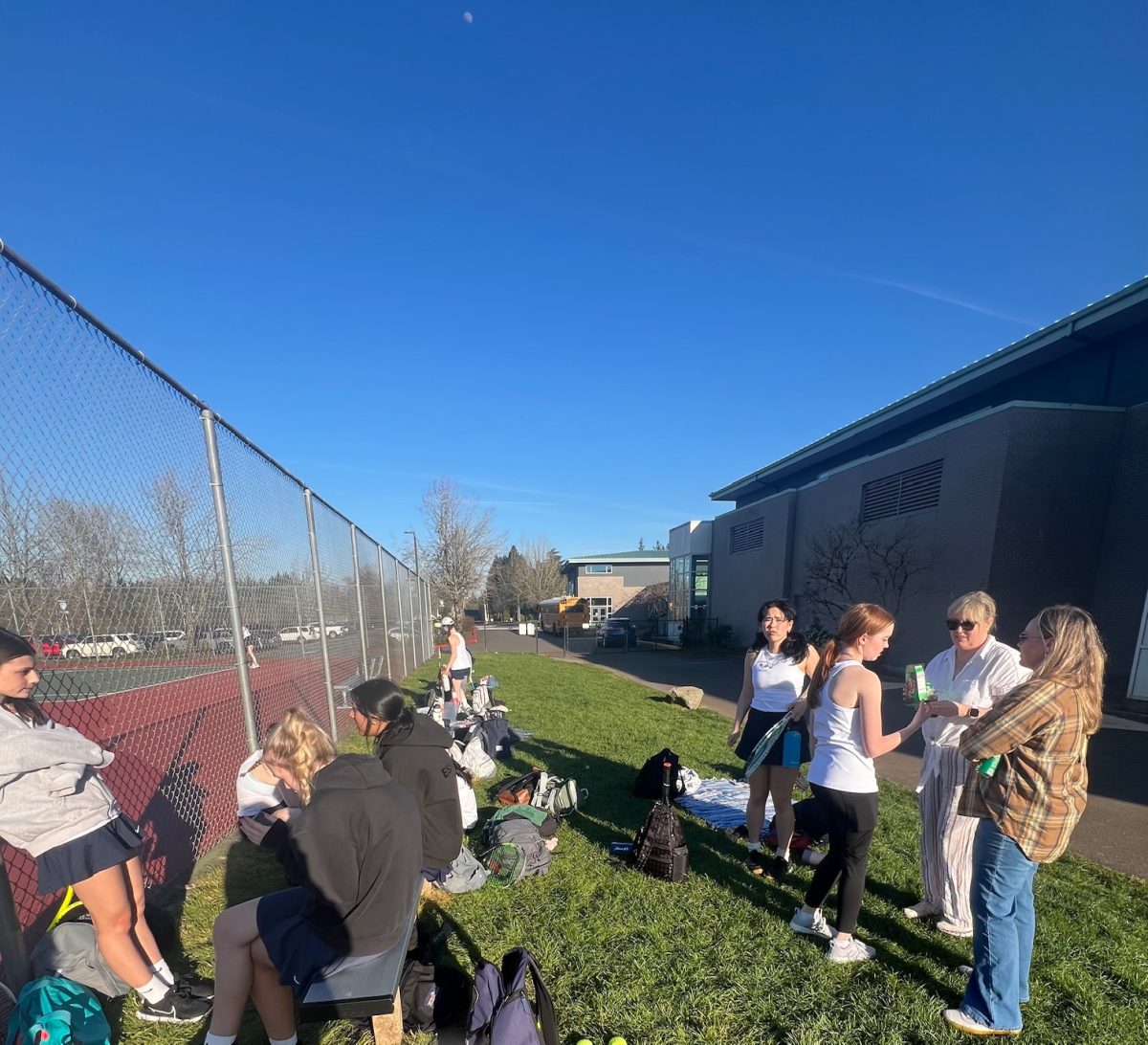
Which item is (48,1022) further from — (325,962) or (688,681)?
(688,681)

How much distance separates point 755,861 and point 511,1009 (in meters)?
2.48

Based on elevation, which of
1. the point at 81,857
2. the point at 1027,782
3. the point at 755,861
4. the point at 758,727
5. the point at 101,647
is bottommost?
the point at 755,861

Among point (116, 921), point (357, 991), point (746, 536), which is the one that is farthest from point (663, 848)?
point (746, 536)

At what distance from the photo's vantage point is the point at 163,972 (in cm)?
242

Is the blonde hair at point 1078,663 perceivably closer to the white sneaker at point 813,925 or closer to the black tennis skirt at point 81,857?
the white sneaker at point 813,925

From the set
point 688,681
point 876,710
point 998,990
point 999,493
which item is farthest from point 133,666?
point 999,493

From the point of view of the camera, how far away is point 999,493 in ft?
38.7

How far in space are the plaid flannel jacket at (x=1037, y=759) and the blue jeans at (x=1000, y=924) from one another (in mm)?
77

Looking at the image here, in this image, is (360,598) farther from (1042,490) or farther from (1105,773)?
(1042,490)

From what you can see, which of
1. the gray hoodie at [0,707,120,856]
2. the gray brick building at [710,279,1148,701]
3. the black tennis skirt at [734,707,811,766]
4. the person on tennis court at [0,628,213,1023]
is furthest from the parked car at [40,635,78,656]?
the gray brick building at [710,279,1148,701]

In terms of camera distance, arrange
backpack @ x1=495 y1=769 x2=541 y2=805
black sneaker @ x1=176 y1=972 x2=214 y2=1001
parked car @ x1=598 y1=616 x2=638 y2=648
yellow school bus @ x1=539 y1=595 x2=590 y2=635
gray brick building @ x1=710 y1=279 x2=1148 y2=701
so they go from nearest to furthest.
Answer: black sneaker @ x1=176 y1=972 x2=214 y2=1001
backpack @ x1=495 y1=769 x2=541 y2=805
gray brick building @ x1=710 y1=279 x2=1148 y2=701
parked car @ x1=598 y1=616 x2=638 y2=648
yellow school bus @ x1=539 y1=595 x2=590 y2=635

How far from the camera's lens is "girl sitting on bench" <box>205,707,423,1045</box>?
197cm

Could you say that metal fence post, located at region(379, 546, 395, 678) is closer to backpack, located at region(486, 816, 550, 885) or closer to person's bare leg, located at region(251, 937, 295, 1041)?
backpack, located at region(486, 816, 550, 885)

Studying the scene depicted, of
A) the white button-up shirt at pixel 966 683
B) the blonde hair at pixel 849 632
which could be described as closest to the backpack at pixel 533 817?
the blonde hair at pixel 849 632
